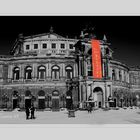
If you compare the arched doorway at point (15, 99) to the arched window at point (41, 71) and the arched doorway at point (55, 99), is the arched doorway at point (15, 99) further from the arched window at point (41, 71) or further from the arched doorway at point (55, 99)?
the arched doorway at point (55, 99)

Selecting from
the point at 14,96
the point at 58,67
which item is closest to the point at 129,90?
the point at 58,67

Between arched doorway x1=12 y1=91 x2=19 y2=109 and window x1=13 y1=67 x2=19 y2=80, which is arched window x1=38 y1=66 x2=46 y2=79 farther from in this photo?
arched doorway x1=12 y1=91 x2=19 y2=109

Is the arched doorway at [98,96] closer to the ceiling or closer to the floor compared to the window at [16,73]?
closer to the floor

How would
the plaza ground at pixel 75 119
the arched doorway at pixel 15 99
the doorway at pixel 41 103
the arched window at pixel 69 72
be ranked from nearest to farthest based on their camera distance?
the plaza ground at pixel 75 119
the doorway at pixel 41 103
the arched doorway at pixel 15 99
the arched window at pixel 69 72

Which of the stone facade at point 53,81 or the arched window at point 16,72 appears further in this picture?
the arched window at point 16,72

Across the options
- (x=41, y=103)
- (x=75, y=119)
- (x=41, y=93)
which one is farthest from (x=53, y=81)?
(x=75, y=119)

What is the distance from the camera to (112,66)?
51.3 m

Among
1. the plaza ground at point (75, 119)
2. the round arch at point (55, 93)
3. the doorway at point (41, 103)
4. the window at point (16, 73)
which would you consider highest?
the window at point (16, 73)

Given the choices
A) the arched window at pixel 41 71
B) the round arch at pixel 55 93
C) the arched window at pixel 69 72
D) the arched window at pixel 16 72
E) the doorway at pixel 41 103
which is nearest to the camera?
the doorway at pixel 41 103

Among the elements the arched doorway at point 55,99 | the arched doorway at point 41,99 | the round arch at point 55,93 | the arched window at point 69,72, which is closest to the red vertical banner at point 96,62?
the arched window at point 69,72

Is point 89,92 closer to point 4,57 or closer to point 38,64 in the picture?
point 38,64

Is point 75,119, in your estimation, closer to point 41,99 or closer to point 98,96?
point 41,99

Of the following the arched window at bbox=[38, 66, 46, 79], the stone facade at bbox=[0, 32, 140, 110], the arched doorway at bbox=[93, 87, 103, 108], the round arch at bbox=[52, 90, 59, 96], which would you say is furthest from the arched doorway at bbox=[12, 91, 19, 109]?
the arched doorway at bbox=[93, 87, 103, 108]

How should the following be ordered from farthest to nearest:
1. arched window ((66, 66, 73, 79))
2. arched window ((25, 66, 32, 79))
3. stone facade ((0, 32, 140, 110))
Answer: arched window ((66, 66, 73, 79))
arched window ((25, 66, 32, 79))
stone facade ((0, 32, 140, 110))
